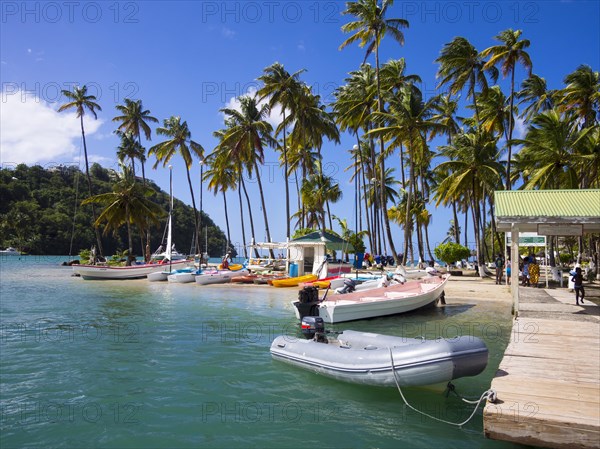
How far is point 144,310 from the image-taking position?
1941cm

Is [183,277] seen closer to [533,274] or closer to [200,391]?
[533,274]

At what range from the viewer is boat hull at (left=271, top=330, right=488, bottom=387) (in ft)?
23.5

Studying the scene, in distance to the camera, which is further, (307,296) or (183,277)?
(183,277)

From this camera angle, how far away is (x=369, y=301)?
1567 cm

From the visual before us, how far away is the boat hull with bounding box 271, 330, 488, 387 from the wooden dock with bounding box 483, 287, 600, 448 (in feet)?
1.89

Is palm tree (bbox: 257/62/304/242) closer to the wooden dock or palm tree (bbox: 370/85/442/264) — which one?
palm tree (bbox: 370/85/442/264)

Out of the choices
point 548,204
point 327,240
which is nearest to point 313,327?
point 548,204

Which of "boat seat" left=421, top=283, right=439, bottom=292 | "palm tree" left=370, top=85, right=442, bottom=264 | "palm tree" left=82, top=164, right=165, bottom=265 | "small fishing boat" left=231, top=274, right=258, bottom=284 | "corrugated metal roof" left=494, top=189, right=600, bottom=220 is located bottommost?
"small fishing boat" left=231, top=274, right=258, bottom=284

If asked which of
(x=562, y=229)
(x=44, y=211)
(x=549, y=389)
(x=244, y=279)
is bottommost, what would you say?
(x=244, y=279)

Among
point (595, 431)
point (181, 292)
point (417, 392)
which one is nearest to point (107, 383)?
point (417, 392)

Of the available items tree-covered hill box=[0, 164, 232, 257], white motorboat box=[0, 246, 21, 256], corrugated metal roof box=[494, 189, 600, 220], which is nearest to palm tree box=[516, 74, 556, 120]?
corrugated metal roof box=[494, 189, 600, 220]

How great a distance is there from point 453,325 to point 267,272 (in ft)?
70.8

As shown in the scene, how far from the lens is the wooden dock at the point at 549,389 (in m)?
5.20

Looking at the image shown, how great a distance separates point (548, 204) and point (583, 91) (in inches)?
885
